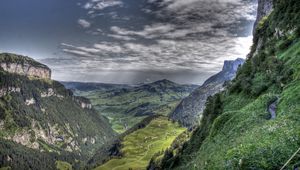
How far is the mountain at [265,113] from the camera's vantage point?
85.5 ft

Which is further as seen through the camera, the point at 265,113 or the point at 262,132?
the point at 265,113

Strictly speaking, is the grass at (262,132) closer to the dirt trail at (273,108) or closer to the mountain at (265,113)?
the mountain at (265,113)

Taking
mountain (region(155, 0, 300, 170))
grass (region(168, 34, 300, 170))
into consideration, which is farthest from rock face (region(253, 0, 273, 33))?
grass (region(168, 34, 300, 170))

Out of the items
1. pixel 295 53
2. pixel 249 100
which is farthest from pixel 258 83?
pixel 295 53

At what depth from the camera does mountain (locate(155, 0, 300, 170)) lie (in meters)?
26.1

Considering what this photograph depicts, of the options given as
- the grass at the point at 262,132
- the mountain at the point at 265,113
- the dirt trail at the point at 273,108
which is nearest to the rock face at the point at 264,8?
the mountain at the point at 265,113

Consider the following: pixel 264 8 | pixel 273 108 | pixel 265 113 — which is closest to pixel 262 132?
pixel 265 113

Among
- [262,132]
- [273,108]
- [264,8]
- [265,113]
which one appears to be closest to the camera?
[262,132]

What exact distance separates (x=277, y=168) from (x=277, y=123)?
30.4 ft

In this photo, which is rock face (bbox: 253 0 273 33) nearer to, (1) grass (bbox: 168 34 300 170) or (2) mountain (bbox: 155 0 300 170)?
(2) mountain (bbox: 155 0 300 170)

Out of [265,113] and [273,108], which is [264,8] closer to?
[273,108]

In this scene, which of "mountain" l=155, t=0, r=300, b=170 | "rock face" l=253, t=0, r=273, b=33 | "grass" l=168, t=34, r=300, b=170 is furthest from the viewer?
"rock face" l=253, t=0, r=273, b=33

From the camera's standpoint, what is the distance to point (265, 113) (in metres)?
42.4

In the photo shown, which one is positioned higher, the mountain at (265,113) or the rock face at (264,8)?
the rock face at (264,8)
